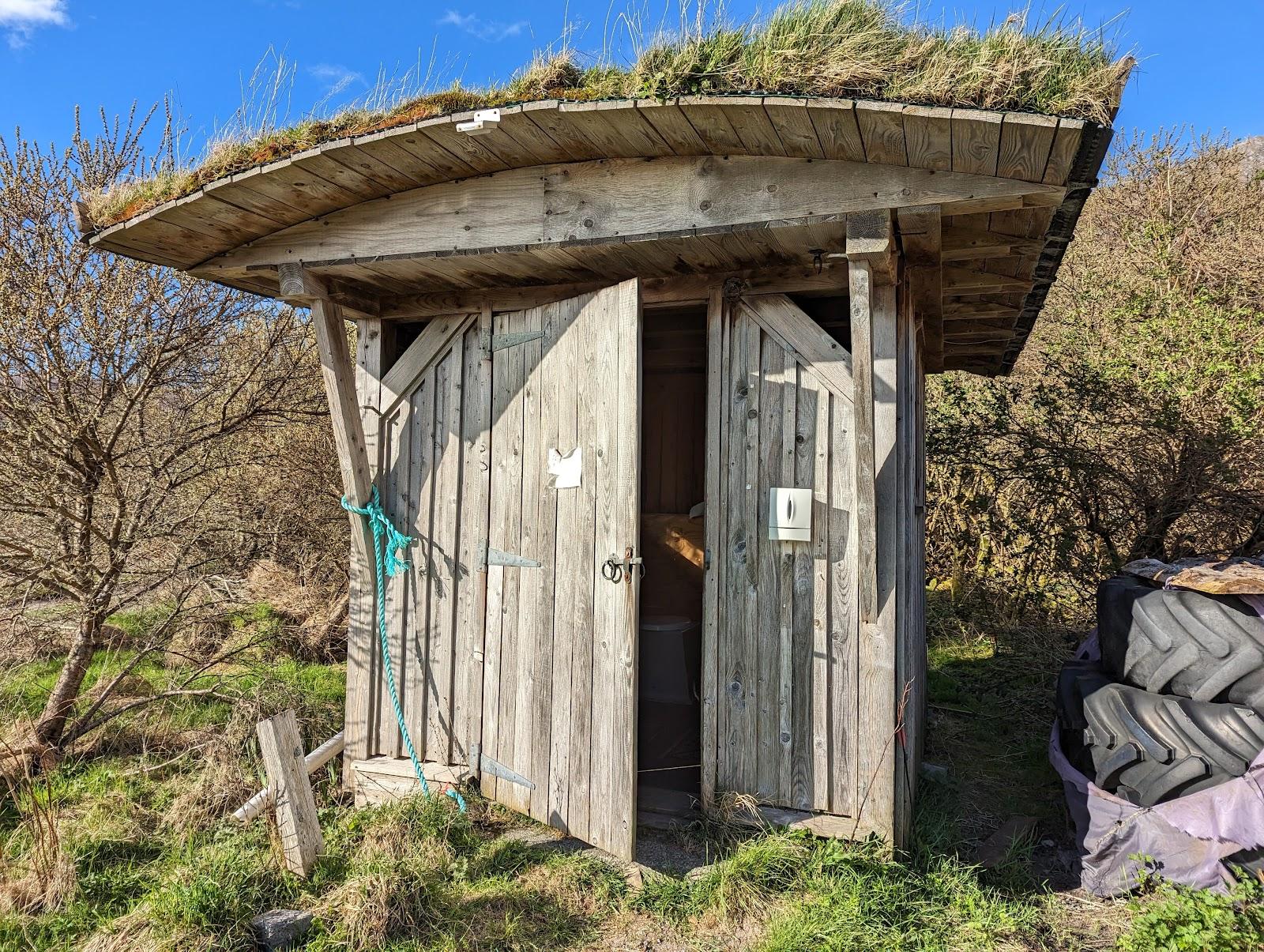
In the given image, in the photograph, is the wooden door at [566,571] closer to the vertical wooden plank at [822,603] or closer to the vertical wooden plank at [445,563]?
the vertical wooden plank at [445,563]

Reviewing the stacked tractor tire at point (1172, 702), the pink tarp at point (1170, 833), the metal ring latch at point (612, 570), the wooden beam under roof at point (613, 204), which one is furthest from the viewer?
the metal ring latch at point (612, 570)

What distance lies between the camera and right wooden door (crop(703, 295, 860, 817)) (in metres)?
3.56

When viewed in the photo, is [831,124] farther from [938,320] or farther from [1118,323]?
[1118,323]

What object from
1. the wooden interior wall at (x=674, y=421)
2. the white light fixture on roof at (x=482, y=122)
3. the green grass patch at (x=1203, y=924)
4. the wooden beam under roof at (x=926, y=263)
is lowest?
the green grass patch at (x=1203, y=924)

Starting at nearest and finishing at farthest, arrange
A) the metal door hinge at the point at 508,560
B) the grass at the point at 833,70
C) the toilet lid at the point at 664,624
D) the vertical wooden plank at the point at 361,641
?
the grass at the point at 833,70, the metal door hinge at the point at 508,560, the vertical wooden plank at the point at 361,641, the toilet lid at the point at 664,624

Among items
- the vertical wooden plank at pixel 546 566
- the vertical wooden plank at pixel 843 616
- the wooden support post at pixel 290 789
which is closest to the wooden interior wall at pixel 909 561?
the vertical wooden plank at pixel 843 616

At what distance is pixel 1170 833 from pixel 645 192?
3451 mm

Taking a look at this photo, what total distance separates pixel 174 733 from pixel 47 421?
1.94m

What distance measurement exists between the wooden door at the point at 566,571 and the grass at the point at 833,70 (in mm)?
877

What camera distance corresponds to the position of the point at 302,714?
4.95m

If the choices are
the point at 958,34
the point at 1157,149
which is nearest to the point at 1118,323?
the point at 1157,149

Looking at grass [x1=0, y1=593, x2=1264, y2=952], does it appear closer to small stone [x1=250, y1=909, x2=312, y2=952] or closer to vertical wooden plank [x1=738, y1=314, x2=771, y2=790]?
small stone [x1=250, y1=909, x2=312, y2=952]

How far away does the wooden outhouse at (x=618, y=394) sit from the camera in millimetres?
3186

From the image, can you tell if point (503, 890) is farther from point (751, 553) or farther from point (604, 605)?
point (751, 553)
